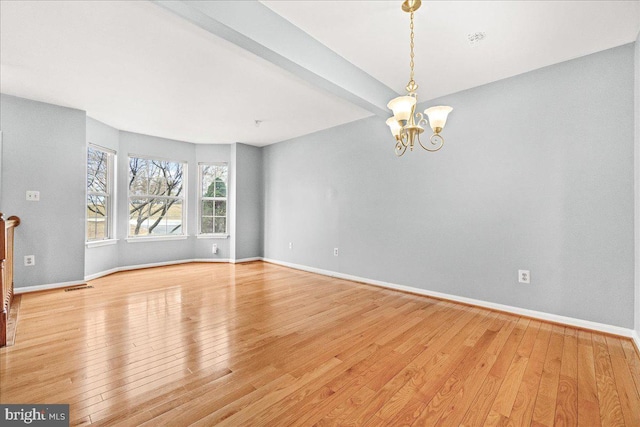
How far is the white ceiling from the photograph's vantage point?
212 centimetres

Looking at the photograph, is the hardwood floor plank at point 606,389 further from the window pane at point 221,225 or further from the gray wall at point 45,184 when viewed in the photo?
the window pane at point 221,225

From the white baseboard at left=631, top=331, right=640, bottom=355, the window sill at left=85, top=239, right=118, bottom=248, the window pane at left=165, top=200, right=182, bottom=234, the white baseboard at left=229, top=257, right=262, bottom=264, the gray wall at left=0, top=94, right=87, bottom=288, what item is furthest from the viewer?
the white baseboard at left=229, top=257, right=262, bottom=264

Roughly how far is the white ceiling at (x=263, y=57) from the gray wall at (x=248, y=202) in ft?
7.12

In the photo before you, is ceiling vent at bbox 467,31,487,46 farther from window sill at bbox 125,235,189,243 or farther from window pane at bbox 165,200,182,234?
window sill at bbox 125,235,189,243

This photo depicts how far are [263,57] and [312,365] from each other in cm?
247

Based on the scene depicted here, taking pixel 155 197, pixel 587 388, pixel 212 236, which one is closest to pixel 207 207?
pixel 212 236

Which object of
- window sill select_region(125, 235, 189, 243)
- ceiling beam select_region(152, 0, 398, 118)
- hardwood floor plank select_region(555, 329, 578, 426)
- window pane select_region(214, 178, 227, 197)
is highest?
ceiling beam select_region(152, 0, 398, 118)

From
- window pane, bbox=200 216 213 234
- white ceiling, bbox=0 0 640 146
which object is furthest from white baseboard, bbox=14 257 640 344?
white ceiling, bbox=0 0 640 146

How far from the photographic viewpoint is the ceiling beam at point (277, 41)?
193 centimetres

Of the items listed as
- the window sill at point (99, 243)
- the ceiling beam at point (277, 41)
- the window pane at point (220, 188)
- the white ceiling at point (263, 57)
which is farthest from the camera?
the window pane at point (220, 188)

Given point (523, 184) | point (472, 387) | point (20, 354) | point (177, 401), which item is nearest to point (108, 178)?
point (20, 354)

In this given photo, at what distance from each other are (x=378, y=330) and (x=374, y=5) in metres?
2.70

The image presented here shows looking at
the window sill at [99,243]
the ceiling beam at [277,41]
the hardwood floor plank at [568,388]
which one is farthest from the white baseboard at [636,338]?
the window sill at [99,243]

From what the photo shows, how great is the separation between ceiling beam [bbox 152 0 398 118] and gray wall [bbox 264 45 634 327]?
1.34m
